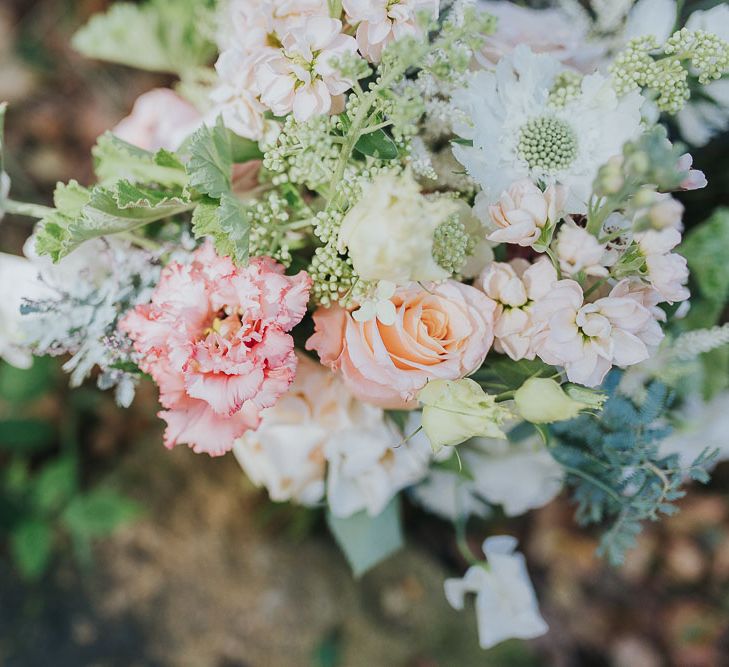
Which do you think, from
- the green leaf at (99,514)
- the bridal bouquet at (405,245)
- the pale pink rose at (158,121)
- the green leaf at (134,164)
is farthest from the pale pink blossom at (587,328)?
the green leaf at (99,514)

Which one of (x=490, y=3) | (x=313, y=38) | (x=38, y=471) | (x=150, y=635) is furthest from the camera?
(x=38, y=471)

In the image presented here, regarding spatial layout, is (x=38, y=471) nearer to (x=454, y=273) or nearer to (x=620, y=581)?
(x=454, y=273)

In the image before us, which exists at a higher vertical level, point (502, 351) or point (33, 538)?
point (502, 351)

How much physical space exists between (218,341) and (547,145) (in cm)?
29

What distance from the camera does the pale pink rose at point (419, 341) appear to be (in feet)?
1.67

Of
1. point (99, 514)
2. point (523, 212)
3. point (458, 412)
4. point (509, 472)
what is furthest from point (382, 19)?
point (99, 514)

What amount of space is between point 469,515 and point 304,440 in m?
0.41

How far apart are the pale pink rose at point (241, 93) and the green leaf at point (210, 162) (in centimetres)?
2

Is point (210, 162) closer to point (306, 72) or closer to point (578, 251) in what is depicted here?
point (306, 72)

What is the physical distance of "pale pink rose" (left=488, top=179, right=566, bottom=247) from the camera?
484mm

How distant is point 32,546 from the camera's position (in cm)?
98

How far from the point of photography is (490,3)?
694 mm

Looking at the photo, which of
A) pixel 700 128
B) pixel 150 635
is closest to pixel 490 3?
pixel 700 128

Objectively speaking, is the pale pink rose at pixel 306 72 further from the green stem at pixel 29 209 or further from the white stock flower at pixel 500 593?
the white stock flower at pixel 500 593
